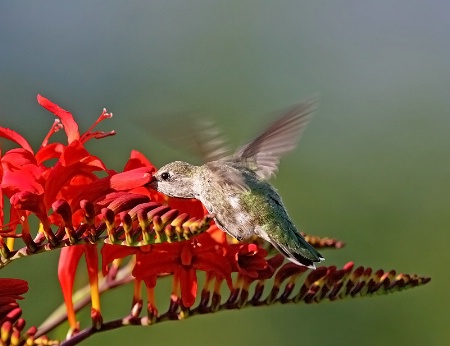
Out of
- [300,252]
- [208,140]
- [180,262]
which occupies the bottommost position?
[180,262]

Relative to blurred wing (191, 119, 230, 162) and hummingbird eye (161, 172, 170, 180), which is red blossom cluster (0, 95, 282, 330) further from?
blurred wing (191, 119, 230, 162)

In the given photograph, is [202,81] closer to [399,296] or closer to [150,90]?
[150,90]

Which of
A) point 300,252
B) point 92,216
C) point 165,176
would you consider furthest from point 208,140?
point 92,216

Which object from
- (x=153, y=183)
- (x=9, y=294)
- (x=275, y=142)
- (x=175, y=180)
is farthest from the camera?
(x=275, y=142)

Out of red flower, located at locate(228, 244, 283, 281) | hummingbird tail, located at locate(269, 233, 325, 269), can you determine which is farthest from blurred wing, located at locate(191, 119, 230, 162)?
red flower, located at locate(228, 244, 283, 281)

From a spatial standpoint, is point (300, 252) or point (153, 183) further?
point (300, 252)

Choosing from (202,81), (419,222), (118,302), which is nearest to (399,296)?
(419,222)

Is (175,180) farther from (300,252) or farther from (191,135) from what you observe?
(300,252)
